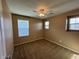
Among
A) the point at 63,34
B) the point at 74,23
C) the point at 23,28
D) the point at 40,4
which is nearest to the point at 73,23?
the point at 74,23

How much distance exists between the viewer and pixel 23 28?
5.22 metres

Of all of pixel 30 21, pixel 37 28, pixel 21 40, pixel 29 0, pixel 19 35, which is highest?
pixel 29 0

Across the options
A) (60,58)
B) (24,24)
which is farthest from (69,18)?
(24,24)

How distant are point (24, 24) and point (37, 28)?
151cm

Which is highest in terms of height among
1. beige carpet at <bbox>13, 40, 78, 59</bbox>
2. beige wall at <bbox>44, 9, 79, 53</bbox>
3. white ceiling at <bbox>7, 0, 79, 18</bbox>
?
white ceiling at <bbox>7, 0, 79, 18</bbox>

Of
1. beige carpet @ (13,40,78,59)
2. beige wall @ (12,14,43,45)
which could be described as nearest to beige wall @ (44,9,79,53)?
beige carpet @ (13,40,78,59)

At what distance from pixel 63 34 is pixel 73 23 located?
915 millimetres

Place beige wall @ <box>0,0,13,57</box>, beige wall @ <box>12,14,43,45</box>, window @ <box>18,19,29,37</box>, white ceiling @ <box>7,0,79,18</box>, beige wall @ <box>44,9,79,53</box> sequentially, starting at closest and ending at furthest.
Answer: beige wall @ <box>0,0,13,57</box>
white ceiling @ <box>7,0,79,18</box>
beige wall @ <box>44,9,79,53</box>
beige wall @ <box>12,14,43,45</box>
window @ <box>18,19,29,37</box>

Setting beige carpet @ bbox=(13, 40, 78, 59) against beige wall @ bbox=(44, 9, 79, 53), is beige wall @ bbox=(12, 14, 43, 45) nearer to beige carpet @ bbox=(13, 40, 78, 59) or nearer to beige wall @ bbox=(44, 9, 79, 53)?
beige carpet @ bbox=(13, 40, 78, 59)

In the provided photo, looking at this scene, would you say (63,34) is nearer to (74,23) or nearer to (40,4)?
(74,23)

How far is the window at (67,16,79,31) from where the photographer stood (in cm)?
363

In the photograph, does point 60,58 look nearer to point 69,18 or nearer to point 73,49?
point 73,49

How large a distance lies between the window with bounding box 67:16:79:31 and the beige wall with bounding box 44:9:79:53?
9.5 inches

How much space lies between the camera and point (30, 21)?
5684 millimetres
